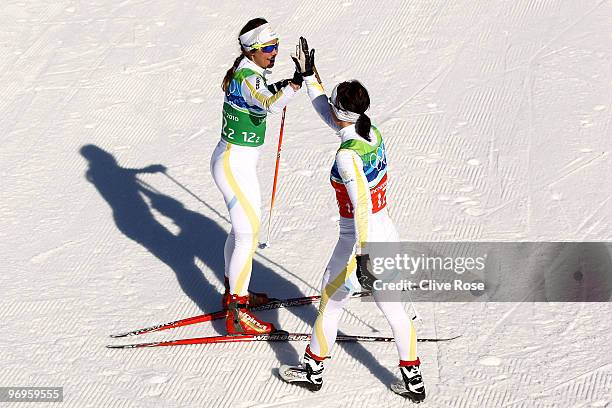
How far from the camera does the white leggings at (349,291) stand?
21.4 feet

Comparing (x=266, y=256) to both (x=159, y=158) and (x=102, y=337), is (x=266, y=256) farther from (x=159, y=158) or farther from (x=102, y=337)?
(x=159, y=158)

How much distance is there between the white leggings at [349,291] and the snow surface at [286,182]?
0.50 meters

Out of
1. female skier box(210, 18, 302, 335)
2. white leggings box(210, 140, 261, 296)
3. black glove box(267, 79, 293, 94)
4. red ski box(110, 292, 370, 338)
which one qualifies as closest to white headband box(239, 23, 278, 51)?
female skier box(210, 18, 302, 335)

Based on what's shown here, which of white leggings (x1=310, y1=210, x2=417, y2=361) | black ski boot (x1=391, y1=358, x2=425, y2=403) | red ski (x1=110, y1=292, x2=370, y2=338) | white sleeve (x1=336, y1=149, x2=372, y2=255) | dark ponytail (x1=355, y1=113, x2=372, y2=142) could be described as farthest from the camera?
red ski (x1=110, y1=292, x2=370, y2=338)

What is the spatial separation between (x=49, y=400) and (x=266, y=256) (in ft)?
7.82

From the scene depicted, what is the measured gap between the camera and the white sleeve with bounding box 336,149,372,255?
6.18 m

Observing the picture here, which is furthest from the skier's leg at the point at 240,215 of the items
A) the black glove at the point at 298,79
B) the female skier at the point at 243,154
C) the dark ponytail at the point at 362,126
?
the dark ponytail at the point at 362,126

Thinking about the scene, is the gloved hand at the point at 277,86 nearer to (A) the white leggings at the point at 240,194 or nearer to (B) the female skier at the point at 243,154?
(B) the female skier at the point at 243,154

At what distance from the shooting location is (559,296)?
7910 mm

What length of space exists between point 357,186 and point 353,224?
1.27 feet

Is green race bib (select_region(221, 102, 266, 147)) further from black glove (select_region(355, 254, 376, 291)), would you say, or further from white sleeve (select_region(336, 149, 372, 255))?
black glove (select_region(355, 254, 376, 291))

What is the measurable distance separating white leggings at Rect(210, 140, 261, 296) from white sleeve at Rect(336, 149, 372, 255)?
1.34 metres

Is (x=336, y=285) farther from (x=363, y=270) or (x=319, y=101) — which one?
(x=319, y=101)

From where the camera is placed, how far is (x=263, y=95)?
23.1ft
